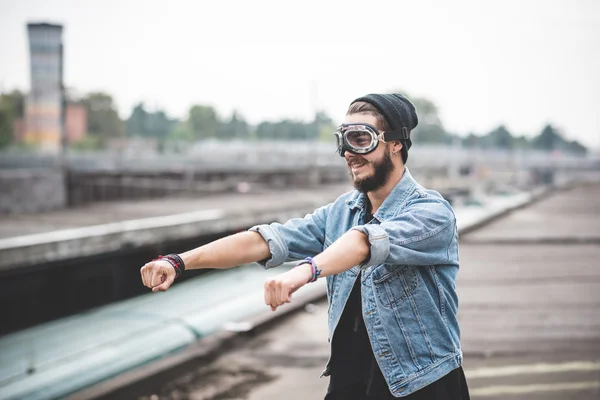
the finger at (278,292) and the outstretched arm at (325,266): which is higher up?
the outstretched arm at (325,266)

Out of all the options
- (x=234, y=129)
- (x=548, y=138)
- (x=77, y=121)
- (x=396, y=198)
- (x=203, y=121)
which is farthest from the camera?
(x=548, y=138)

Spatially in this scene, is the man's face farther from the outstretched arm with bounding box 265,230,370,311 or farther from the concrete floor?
the concrete floor

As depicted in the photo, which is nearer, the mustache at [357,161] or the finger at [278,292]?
the finger at [278,292]

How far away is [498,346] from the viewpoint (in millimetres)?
6543

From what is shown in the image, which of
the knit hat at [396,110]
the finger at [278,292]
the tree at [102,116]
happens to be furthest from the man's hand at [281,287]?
the tree at [102,116]

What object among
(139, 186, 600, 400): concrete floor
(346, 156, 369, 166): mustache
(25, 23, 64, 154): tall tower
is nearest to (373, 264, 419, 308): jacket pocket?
(346, 156, 369, 166): mustache

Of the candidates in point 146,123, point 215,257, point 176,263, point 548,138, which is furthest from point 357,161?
point 548,138

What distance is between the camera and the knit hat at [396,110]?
2.41 meters

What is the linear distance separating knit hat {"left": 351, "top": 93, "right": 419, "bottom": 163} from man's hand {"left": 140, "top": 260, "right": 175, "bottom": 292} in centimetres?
100

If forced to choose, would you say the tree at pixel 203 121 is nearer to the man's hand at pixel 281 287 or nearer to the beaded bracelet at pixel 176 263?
the beaded bracelet at pixel 176 263

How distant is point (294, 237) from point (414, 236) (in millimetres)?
580

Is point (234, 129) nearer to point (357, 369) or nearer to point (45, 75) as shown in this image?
point (45, 75)

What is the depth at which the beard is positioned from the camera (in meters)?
2.45

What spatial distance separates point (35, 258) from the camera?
979cm
